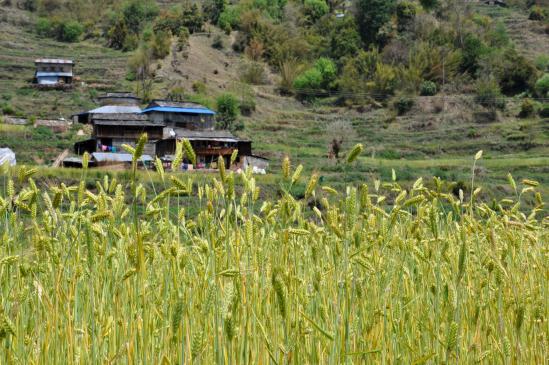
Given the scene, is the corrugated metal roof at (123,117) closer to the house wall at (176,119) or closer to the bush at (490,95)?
the house wall at (176,119)

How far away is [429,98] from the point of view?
60.5 meters

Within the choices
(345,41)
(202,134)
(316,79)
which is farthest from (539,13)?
(202,134)

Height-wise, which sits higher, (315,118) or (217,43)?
(217,43)

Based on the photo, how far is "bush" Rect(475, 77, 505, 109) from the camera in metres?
A: 56.2

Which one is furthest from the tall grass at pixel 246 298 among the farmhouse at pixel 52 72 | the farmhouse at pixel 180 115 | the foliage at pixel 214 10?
the foliage at pixel 214 10

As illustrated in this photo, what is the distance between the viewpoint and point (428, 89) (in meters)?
62.4

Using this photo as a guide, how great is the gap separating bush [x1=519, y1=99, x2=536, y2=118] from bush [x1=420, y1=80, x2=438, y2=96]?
993 cm

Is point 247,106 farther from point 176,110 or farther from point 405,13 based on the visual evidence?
point 405,13

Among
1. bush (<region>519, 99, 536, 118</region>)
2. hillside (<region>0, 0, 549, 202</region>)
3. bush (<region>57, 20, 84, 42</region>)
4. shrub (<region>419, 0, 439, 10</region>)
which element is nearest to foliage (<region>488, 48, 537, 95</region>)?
hillside (<region>0, 0, 549, 202</region>)

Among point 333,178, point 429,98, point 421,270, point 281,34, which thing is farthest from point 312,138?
point 421,270

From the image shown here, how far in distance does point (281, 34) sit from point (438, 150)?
3832 cm

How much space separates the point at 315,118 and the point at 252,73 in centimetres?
1226

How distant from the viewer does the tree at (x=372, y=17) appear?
260 feet

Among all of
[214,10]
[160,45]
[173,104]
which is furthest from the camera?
[214,10]
